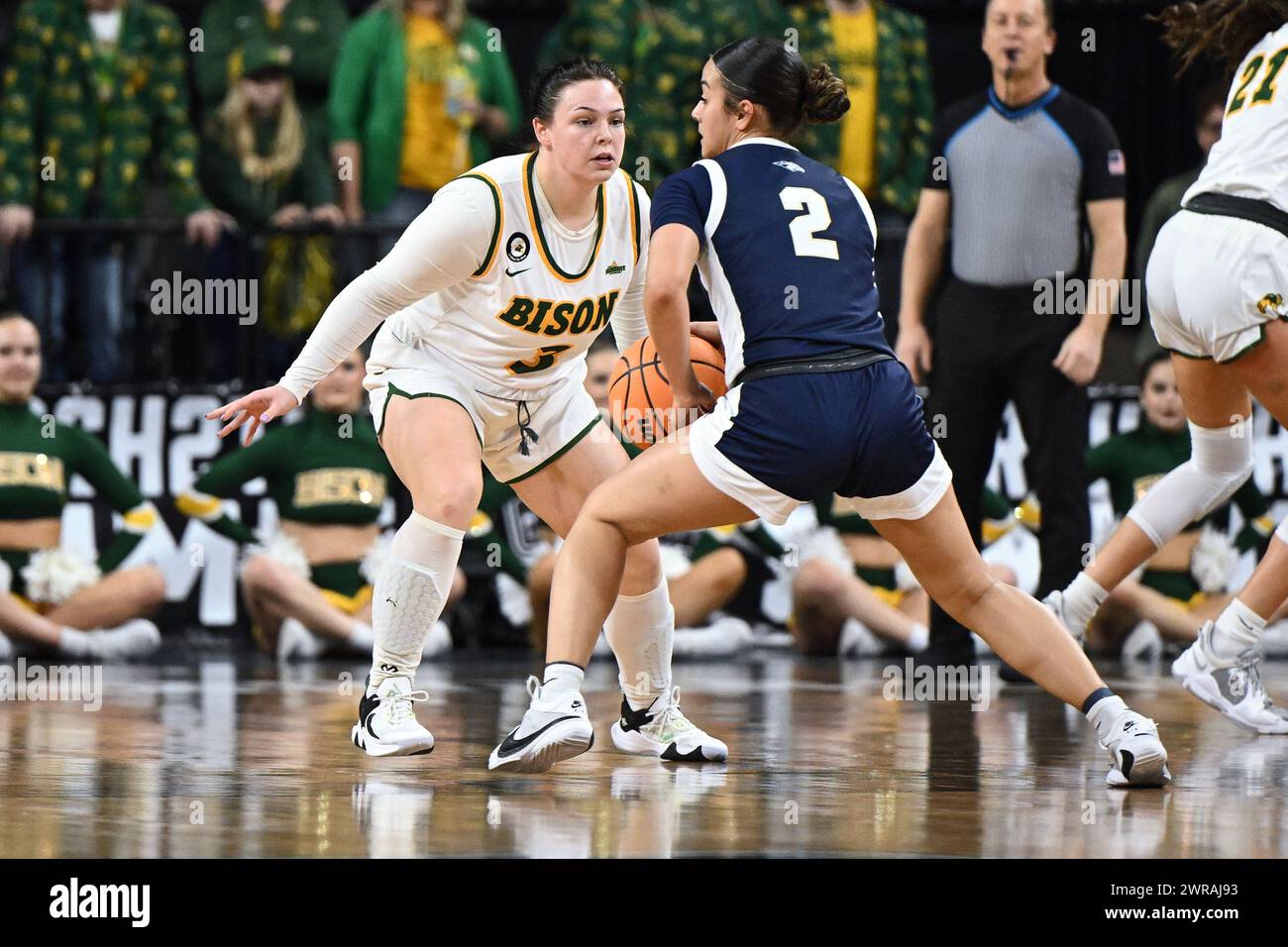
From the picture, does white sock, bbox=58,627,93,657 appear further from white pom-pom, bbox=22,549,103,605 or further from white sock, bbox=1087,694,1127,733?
white sock, bbox=1087,694,1127,733

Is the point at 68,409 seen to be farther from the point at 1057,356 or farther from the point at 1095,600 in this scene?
the point at 1095,600

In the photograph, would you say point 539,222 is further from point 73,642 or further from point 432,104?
point 432,104

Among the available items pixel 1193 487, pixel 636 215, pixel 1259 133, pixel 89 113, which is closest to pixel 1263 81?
pixel 1259 133

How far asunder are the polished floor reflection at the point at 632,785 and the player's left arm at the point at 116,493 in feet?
4.89

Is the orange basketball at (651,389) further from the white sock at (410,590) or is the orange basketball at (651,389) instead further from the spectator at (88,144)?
the spectator at (88,144)

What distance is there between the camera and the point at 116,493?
838cm

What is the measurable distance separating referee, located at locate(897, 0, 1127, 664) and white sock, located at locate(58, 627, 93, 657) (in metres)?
3.55

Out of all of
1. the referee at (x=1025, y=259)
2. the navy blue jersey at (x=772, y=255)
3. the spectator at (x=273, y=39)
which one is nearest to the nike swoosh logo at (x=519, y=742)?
the navy blue jersey at (x=772, y=255)

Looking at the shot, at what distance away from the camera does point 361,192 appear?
919 centimetres

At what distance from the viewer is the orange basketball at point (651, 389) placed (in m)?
5.04

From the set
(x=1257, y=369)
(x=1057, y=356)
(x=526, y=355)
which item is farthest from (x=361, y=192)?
(x=1257, y=369)

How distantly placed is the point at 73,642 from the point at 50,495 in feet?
Result: 2.10

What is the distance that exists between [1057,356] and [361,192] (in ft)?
11.6
